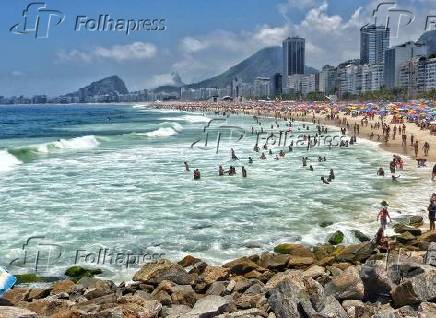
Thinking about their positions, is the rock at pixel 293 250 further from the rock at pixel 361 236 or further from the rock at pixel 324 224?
the rock at pixel 324 224

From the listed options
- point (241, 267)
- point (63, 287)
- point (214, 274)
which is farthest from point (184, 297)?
point (63, 287)

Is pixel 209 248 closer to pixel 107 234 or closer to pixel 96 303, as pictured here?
pixel 107 234

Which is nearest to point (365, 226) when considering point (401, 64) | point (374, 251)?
point (374, 251)

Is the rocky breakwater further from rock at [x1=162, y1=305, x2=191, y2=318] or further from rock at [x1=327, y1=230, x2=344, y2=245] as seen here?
rock at [x1=327, y1=230, x2=344, y2=245]

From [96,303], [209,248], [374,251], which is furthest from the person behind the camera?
[209,248]

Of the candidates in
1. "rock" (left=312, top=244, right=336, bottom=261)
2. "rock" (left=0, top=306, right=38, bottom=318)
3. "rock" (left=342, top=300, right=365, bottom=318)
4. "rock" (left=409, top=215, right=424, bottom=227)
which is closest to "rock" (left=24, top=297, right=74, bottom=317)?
"rock" (left=0, top=306, right=38, bottom=318)

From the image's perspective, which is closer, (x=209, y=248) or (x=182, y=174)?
(x=209, y=248)
